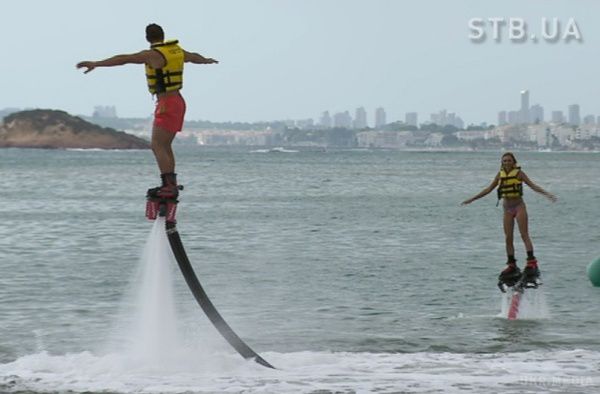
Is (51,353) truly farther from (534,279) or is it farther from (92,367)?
(534,279)

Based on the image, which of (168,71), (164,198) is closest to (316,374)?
(164,198)

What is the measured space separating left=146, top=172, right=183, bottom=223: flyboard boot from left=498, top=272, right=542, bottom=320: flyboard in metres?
8.76

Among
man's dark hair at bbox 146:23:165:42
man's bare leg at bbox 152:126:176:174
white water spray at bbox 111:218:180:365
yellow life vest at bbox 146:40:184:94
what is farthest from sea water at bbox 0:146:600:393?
man's dark hair at bbox 146:23:165:42

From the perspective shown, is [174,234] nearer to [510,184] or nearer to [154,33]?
[154,33]

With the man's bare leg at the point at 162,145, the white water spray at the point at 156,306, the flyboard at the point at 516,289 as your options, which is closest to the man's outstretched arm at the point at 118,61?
the man's bare leg at the point at 162,145

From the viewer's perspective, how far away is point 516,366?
49.8 feet

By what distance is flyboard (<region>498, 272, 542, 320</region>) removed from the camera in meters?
20.3

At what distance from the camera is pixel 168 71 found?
41.5ft

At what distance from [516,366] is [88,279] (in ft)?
47.7

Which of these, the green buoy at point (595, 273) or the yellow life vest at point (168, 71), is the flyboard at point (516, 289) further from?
the yellow life vest at point (168, 71)

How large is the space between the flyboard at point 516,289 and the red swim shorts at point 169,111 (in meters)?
9.17

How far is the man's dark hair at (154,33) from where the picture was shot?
41.5 feet

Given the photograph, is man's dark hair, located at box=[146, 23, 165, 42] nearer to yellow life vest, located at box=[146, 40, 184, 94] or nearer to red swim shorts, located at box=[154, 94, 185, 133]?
yellow life vest, located at box=[146, 40, 184, 94]

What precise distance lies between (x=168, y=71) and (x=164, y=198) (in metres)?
1.36
